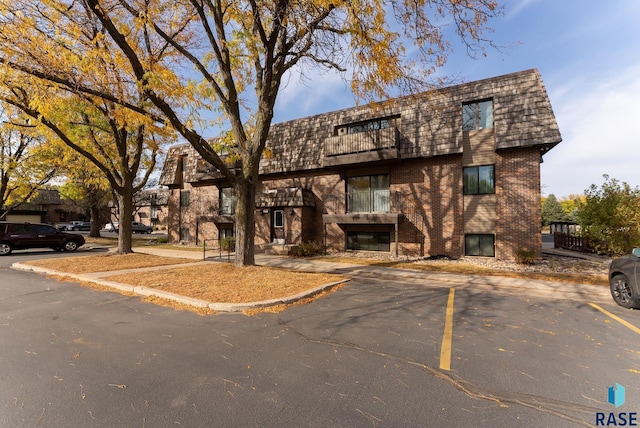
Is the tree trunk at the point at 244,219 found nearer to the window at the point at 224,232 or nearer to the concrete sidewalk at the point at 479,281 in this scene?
the concrete sidewalk at the point at 479,281

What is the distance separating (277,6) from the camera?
318 inches

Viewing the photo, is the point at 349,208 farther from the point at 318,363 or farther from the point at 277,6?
the point at 318,363

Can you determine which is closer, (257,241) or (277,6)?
(277,6)

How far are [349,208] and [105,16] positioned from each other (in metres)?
13.1

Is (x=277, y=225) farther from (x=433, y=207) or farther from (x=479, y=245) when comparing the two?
(x=479, y=245)

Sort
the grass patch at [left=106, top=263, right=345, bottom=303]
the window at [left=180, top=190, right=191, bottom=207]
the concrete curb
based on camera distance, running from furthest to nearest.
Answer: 1. the window at [left=180, top=190, right=191, bottom=207]
2. the grass patch at [left=106, top=263, right=345, bottom=303]
3. the concrete curb

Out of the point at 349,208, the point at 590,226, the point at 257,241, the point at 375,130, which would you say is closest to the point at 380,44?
the point at 375,130

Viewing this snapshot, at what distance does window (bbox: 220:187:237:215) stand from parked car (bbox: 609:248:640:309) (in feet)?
64.2

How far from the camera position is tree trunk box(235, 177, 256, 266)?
9.85m

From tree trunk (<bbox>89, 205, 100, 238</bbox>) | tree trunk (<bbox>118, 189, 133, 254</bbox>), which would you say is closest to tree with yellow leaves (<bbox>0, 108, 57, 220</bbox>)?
tree trunk (<bbox>89, 205, 100, 238</bbox>)

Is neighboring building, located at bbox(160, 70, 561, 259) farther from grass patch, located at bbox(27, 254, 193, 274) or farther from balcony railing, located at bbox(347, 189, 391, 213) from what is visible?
grass patch, located at bbox(27, 254, 193, 274)

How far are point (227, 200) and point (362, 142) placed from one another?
1158cm

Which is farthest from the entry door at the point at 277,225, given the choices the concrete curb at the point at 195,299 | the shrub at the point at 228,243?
the concrete curb at the point at 195,299

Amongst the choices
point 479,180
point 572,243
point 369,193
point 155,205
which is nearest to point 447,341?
point 479,180
